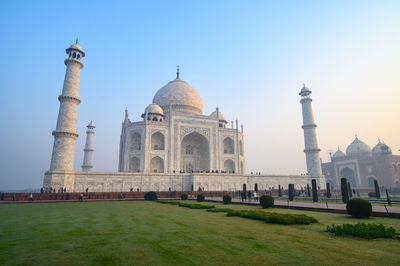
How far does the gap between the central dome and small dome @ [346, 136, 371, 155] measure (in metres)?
33.0

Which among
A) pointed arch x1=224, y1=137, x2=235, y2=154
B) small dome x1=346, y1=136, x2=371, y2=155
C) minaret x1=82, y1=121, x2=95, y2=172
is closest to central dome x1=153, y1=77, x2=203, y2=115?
pointed arch x1=224, y1=137, x2=235, y2=154

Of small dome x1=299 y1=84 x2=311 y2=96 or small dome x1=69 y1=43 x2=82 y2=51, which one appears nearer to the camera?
small dome x1=69 y1=43 x2=82 y2=51

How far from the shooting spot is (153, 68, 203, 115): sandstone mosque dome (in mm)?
39594

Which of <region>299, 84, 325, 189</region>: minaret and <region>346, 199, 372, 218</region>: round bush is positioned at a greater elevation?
<region>299, 84, 325, 189</region>: minaret

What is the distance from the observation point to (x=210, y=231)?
6.04 m

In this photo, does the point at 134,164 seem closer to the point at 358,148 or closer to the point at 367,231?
the point at 367,231

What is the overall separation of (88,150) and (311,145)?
36.8m

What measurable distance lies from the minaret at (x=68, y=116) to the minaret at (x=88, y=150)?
17209 mm

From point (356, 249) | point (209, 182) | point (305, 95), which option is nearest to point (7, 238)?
point (356, 249)

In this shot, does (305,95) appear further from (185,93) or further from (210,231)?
(210,231)

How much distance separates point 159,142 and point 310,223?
2996 centimetres

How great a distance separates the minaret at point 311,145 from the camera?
36172mm

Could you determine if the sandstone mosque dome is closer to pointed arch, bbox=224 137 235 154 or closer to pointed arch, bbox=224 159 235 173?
pointed arch, bbox=224 137 235 154

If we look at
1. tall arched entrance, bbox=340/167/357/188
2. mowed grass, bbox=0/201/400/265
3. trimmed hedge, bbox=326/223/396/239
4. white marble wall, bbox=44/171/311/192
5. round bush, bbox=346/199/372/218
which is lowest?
mowed grass, bbox=0/201/400/265
